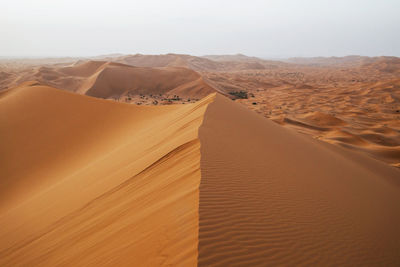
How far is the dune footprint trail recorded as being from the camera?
2.04m

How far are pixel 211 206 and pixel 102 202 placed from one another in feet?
5.42

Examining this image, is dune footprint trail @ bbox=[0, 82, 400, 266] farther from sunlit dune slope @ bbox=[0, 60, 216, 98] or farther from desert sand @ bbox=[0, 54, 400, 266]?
sunlit dune slope @ bbox=[0, 60, 216, 98]

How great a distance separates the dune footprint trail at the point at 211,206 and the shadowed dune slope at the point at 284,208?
1cm

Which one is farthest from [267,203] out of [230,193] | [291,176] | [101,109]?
[101,109]

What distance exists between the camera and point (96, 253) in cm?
227

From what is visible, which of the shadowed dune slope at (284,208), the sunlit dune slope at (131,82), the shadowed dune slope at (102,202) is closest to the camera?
the shadowed dune slope at (284,208)

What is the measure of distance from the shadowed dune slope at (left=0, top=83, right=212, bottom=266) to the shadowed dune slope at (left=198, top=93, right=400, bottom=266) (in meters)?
0.22

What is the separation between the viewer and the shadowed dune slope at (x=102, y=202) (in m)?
2.12

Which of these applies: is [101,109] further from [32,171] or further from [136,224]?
[136,224]

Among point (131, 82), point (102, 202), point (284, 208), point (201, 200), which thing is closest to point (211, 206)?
point (201, 200)

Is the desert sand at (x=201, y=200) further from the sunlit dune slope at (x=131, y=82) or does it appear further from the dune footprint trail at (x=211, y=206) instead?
the sunlit dune slope at (x=131, y=82)

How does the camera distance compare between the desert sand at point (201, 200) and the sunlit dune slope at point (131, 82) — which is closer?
the desert sand at point (201, 200)

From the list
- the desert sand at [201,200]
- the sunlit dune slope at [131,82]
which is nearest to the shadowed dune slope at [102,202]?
the desert sand at [201,200]

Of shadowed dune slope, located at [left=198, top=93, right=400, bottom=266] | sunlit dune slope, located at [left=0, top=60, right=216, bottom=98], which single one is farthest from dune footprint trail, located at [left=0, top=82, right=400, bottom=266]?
sunlit dune slope, located at [left=0, top=60, right=216, bottom=98]
